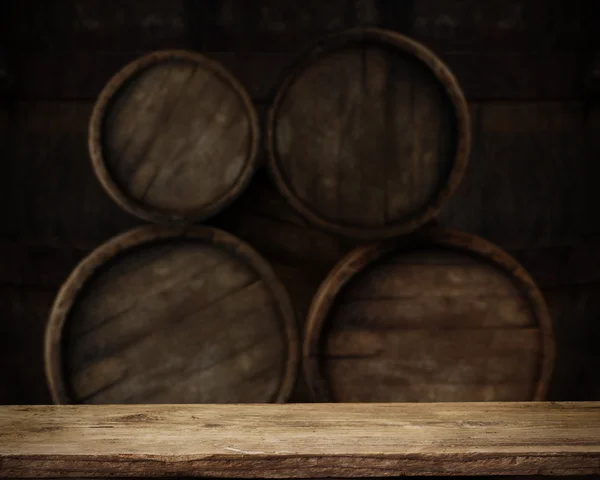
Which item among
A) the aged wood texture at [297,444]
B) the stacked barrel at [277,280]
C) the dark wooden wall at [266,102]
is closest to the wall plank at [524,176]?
the dark wooden wall at [266,102]

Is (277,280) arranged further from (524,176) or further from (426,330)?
(524,176)

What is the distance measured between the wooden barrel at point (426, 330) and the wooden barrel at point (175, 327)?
0.13 m

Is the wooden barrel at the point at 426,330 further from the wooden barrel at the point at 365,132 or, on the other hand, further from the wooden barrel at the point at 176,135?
the wooden barrel at the point at 176,135

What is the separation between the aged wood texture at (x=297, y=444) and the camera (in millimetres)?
1149

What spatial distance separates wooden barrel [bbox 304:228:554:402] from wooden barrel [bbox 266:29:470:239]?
5.6 inches

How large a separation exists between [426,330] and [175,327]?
72cm

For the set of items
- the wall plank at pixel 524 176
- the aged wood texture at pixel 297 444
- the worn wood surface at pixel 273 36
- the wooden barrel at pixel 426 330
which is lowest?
the wooden barrel at pixel 426 330

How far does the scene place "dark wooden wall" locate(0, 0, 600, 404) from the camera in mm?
2240

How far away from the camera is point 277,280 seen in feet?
6.58

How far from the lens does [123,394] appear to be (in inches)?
77.9

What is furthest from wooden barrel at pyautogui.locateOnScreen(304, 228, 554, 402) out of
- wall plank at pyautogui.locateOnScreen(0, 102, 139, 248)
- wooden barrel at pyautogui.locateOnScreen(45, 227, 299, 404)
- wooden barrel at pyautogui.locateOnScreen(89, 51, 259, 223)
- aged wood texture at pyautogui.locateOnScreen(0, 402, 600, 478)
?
wall plank at pyautogui.locateOnScreen(0, 102, 139, 248)

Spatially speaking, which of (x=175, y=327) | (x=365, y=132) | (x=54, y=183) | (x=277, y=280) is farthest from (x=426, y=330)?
(x=54, y=183)

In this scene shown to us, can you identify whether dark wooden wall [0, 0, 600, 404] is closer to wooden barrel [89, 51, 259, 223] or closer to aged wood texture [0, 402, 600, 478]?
wooden barrel [89, 51, 259, 223]

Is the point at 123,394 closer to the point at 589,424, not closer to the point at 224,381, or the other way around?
the point at 224,381
